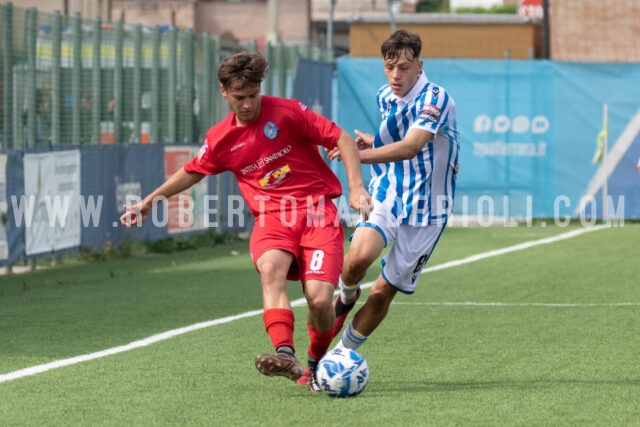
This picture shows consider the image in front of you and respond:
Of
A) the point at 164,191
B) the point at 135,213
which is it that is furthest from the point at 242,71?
the point at 135,213

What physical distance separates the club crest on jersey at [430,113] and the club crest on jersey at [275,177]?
910 mm

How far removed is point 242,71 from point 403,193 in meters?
1.50

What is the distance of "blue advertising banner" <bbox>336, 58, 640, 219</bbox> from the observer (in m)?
23.7

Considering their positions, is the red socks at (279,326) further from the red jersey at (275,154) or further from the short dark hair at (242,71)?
the short dark hair at (242,71)

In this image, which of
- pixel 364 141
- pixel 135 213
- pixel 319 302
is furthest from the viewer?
pixel 364 141

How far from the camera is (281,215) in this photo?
8.02 meters

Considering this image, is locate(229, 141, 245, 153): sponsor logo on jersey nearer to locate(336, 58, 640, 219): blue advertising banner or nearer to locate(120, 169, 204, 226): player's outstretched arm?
locate(120, 169, 204, 226): player's outstretched arm

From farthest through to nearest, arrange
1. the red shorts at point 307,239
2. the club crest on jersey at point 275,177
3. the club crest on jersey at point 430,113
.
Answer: the club crest on jersey at point 430,113 < the club crest on jersey at point 275,177 < the red shorts at point 307,239

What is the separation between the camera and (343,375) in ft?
24.9

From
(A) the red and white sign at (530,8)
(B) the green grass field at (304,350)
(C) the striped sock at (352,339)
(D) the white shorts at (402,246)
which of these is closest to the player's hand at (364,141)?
(D) the white shorts at (402,246)

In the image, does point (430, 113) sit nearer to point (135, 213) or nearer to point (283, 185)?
point (283, 185)

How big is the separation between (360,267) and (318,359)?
2.17 ft

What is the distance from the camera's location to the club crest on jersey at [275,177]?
800 cm

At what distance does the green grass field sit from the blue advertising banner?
7188 mm
